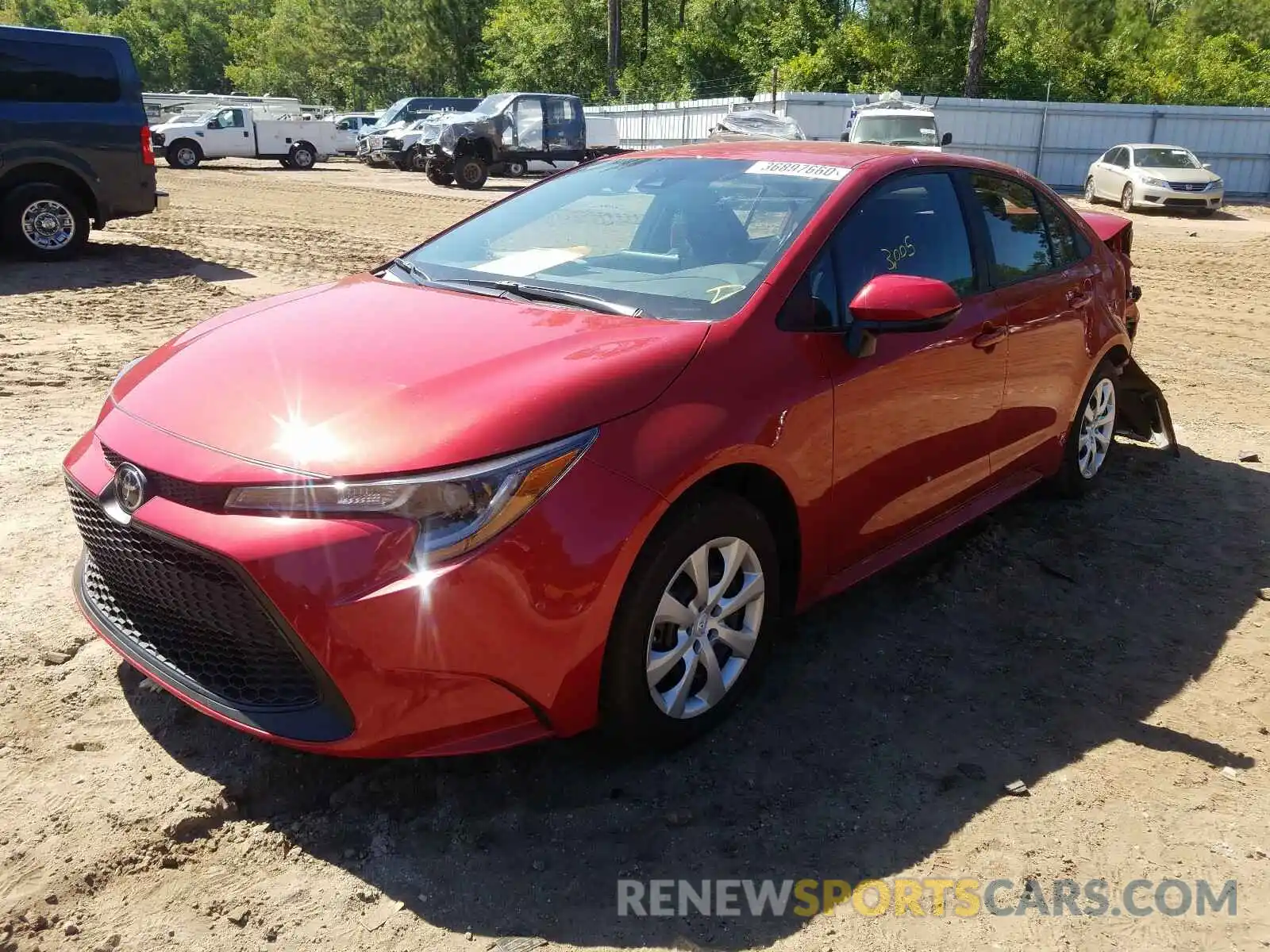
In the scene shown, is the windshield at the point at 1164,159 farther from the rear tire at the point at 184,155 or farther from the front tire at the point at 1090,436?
the rear tire at the point at 184,155

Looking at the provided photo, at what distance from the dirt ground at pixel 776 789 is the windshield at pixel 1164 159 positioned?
19.4 m

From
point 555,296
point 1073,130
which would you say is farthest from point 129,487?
point 1073,130

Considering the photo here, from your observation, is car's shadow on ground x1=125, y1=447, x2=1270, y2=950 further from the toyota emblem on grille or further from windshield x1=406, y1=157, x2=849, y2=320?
windshield x1=406, y1=157, x2=849, y2=320

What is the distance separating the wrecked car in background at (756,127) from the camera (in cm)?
2370

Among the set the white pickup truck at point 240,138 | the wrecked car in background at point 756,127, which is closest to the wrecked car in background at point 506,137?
the wrecked car in background at point 756,127

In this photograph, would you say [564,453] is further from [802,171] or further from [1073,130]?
[1073,130]

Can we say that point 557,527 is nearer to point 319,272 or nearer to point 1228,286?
point 319,272

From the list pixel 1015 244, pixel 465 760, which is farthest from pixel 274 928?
pixel 1015 244

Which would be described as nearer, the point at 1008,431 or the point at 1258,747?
the point at 1258,747

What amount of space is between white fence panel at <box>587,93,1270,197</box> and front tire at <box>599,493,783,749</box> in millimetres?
26958

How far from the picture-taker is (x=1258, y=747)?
317 centimetres

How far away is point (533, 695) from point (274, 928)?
30.3 inches

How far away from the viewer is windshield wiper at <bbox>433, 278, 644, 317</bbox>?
10.3 ft

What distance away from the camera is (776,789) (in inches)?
113
